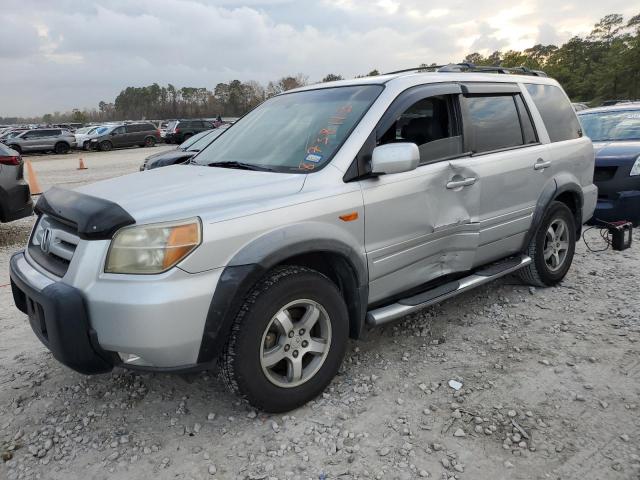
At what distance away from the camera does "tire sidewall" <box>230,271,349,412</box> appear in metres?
2.57

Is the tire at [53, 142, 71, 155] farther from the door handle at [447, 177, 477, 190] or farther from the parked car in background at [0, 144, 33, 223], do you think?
the door handle at [447, 177, 477, 190]

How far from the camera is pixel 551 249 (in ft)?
15.4

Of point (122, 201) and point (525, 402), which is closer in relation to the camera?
point (122, 201)

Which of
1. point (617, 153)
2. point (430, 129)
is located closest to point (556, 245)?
point (430, 129)

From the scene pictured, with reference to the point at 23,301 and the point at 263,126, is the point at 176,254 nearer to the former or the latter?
the point at 23,301

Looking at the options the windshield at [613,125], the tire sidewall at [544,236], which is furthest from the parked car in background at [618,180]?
the tire sidewall at [544,236]

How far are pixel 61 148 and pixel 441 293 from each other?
3113cm

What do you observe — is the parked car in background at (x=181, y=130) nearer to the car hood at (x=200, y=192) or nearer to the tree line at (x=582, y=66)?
the tree line at (x=582, y=66)

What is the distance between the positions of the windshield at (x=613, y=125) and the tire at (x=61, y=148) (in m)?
28.9

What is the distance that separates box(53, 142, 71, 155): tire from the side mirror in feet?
102

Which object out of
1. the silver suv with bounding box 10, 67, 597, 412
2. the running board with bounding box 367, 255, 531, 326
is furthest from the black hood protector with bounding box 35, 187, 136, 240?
the running board with bounding box 367, 255, 531, 326

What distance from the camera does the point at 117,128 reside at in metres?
31.0

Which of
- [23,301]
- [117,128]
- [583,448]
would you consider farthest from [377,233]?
[117,128]

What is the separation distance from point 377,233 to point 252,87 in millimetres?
99329
